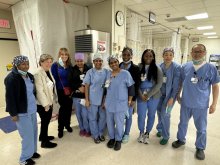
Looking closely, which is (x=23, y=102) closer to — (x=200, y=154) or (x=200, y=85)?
(x=200, y=85)

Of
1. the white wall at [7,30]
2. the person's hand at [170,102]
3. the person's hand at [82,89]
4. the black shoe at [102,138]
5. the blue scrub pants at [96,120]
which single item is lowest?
the black shoe at [102,138]

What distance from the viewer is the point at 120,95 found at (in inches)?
Answer: 79.7

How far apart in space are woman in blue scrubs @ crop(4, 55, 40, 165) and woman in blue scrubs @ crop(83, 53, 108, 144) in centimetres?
74

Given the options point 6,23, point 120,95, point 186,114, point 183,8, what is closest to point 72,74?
point 120,95

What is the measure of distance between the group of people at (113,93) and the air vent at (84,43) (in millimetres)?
693

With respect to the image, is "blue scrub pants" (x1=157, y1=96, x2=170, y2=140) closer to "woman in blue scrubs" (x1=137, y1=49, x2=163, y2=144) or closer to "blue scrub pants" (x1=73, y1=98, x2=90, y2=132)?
"woman in blue scrubs" (x1=137, y1=49, x2=163, y2=144)

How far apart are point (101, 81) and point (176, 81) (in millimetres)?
1029

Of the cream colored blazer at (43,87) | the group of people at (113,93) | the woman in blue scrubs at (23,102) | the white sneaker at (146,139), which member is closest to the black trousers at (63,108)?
the group of people at (113,93)

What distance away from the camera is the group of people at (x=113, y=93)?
1765 mm

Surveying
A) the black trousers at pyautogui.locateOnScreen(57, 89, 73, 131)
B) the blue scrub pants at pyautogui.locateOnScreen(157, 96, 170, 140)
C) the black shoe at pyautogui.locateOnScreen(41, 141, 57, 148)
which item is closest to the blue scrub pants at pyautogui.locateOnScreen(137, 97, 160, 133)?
the blue scrub pants at pyautogui.locateOnScreen(157, 96, 170, 140)

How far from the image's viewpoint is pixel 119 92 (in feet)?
6.63

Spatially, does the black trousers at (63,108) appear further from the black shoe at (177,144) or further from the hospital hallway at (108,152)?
the black shoe at (177,144)

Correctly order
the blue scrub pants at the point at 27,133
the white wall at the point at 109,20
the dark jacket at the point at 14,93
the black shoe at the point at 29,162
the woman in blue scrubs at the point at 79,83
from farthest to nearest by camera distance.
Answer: the white wall at the point at 109,20, the woman in blue scrubs at the point at 79,83, the black shoe at the point at 29,162, the blue scrub pants at the point at 27,133, the dark jacket at the point at 14,93

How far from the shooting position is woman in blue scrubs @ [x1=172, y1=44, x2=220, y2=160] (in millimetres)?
1904
